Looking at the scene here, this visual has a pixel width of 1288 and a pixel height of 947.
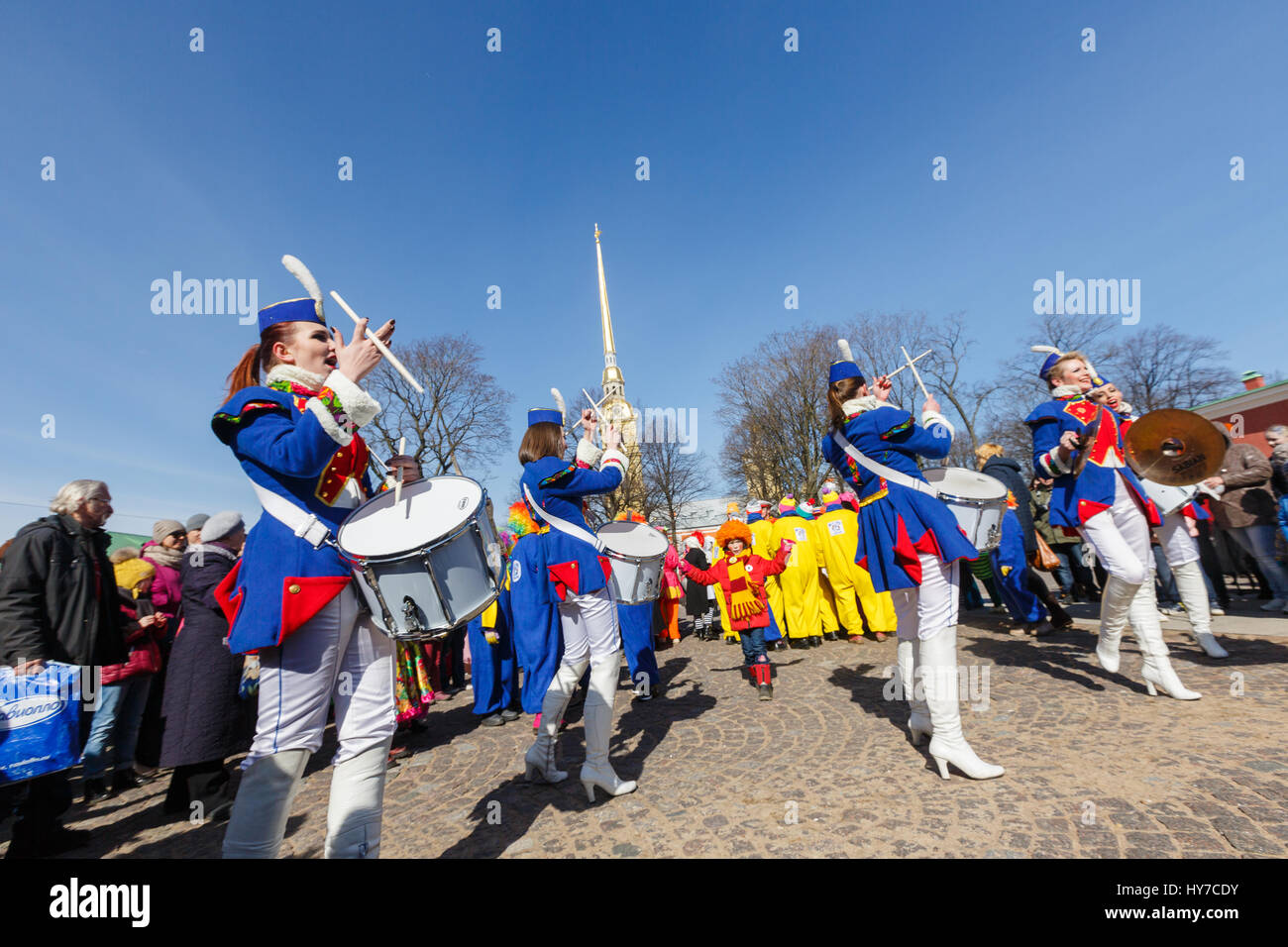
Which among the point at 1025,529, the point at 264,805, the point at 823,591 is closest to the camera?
the point at 264,805

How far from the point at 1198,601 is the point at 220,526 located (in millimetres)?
7687

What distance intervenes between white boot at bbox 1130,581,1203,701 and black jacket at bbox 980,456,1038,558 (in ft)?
11.2

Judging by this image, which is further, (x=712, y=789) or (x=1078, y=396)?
(x=1078, y=396)

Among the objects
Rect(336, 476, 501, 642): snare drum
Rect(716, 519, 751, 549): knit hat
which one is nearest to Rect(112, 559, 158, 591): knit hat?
Rect(336, 476, 501, 642): snare drum

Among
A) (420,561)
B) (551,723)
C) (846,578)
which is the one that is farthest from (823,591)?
(420,561)

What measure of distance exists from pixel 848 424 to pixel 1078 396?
2.06 m

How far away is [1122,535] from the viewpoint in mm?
Answer: 4215

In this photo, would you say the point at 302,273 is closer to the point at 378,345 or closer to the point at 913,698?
the point at 378,345

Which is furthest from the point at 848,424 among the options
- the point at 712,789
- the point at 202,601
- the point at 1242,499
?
the point at 1242,499

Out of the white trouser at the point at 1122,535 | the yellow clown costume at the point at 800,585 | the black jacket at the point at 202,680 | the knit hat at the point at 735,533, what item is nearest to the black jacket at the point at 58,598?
the black jacket at the point at 202,680

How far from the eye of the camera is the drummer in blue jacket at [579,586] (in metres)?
3.47

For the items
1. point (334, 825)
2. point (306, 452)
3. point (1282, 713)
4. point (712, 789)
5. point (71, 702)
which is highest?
point (306, 452)

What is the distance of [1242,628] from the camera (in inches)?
224
